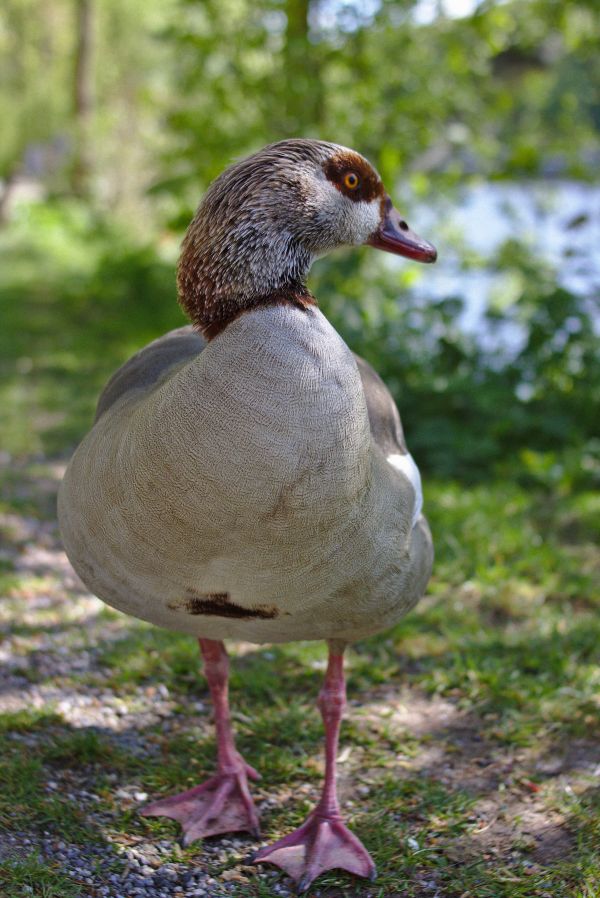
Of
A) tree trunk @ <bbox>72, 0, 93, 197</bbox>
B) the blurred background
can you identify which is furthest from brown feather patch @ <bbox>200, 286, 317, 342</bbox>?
tree trunk @ <bbox>72, 0, 93, 197</bbox>

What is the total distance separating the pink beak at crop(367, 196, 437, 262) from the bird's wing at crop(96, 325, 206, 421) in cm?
59

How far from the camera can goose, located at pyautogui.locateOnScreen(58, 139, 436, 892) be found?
6.86 ft

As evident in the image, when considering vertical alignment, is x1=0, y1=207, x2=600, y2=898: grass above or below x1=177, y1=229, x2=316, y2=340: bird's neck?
below

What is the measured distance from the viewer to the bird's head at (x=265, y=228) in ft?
7.35

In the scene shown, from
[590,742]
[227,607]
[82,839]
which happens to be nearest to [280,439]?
[227,607]

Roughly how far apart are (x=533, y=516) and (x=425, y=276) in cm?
284

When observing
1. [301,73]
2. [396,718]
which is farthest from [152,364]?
[301,73]

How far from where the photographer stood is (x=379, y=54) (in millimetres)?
7180

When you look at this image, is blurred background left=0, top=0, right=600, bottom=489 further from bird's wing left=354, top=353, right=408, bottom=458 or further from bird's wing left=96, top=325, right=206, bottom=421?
bird's wing left=96, top=325, right=206, bottom=421

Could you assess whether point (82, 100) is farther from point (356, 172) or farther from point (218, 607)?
point (218, 607)

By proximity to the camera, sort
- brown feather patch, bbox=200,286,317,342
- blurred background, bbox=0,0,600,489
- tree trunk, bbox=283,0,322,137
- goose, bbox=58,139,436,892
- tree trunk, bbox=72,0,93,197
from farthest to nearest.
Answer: tree trunk, bbox=72,0,93,197, tree trunk, bbox=283,0,322,137, blurred background, bbox=0,0,600,489, brown feather patch, bbox=200,286,317,342, goose, bbox=58,139,436,892

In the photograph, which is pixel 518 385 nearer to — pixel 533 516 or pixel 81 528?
pixel 533 516

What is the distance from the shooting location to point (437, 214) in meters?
7.12

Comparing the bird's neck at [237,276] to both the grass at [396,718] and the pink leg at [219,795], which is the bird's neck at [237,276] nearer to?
the pink leg at [219,795]
